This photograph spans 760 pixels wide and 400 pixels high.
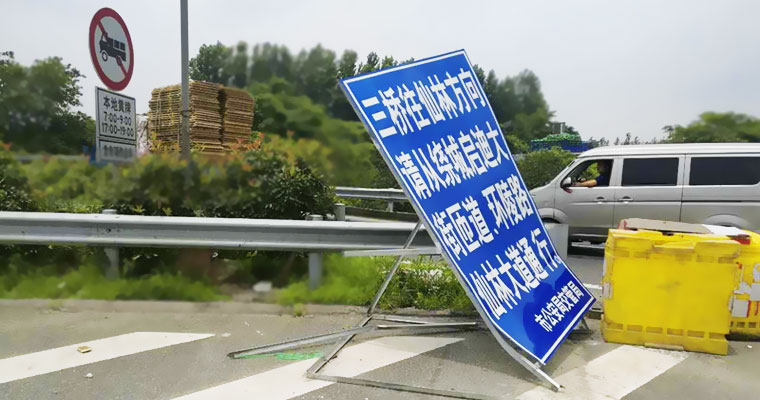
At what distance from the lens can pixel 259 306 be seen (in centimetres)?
454

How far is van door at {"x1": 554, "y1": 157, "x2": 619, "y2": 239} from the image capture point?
7730 millimetres

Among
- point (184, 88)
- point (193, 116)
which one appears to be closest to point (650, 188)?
point (193, 116)

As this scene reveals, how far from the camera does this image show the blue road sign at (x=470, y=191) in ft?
10.3

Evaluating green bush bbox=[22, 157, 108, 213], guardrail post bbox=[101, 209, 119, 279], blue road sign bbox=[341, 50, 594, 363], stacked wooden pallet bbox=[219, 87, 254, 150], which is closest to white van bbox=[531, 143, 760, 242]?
blue road sign bbox=[341, 50, 594, 363]

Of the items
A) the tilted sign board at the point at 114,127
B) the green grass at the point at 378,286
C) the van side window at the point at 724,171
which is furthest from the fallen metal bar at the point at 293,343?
the van side window at the point at 724,171

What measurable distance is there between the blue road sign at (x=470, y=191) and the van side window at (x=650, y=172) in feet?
13.3

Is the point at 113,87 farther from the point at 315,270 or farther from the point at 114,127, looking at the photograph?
the point at 315,270

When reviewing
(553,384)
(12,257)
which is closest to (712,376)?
(553,384)

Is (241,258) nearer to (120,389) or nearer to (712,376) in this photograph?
(120,389)

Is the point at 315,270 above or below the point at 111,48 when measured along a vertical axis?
below

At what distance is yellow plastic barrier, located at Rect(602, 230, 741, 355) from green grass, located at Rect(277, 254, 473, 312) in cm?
134

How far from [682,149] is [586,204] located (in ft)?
5.37

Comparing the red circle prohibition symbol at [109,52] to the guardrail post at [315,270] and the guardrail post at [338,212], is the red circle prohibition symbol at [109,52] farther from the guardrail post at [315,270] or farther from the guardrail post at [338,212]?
the guardrail post at [315,270]

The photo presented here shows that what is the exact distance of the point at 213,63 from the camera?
17.4ft
